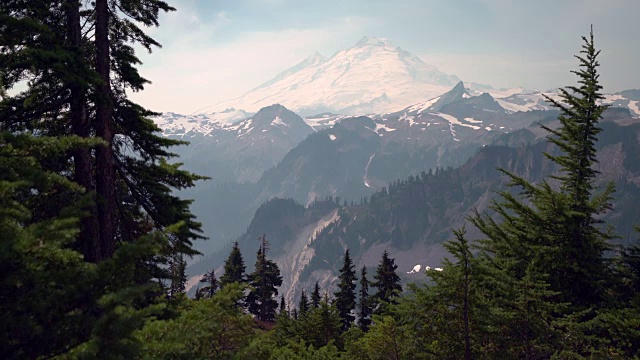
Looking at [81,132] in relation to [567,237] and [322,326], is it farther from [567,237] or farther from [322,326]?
[322,326]

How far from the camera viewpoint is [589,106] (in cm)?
1691

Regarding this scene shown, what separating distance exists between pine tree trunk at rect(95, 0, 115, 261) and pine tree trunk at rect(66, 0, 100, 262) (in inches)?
13.0

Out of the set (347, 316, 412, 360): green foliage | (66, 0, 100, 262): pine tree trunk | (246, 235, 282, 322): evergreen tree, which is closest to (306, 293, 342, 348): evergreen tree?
(347, 316, 412, 360): green foliage

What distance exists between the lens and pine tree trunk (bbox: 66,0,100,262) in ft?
34.7

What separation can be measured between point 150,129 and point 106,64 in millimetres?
2254

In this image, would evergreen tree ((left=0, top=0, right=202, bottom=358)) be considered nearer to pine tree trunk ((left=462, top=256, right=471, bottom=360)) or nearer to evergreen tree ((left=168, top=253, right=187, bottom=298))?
evergreen tree ((left=168, top=253, right=187, bottom=298))

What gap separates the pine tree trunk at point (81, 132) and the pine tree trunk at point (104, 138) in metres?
0.33

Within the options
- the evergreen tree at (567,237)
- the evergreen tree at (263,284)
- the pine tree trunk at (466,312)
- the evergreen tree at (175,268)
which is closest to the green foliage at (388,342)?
the pine tree trunk at (466,312)

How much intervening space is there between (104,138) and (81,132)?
876 millimetres

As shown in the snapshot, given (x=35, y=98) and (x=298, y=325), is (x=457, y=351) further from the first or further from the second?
(x=298, y=325)

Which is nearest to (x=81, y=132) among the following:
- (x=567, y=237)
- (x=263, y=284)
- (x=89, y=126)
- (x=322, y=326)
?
(x=89, y=126)

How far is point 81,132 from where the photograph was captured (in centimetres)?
1162

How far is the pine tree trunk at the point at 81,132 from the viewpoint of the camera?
10.6 meters

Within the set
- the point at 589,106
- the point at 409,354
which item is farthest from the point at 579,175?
the point at 409,354
